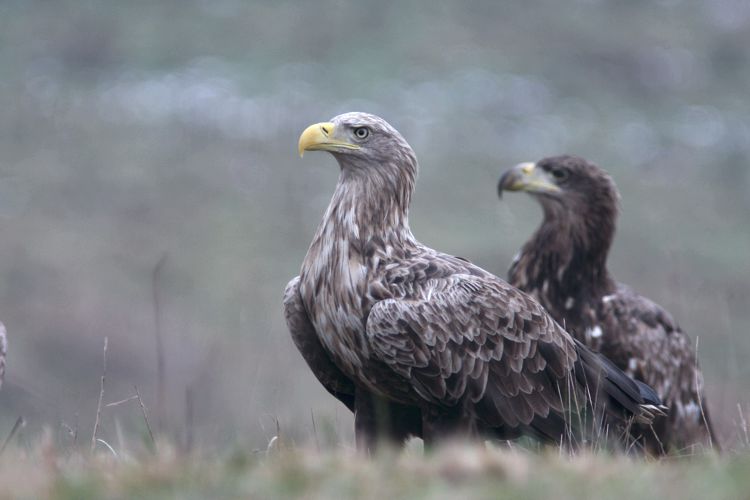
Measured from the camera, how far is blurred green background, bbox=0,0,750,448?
54500mm

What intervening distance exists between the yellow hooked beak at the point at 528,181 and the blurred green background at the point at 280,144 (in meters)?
27.2

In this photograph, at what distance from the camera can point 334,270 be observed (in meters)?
7.44

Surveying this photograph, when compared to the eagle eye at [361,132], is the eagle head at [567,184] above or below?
below

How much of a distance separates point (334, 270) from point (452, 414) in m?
1.06

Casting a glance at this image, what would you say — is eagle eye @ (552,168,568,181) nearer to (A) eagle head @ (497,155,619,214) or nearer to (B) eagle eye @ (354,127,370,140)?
(A) eagle head @ (497,155,619,214)

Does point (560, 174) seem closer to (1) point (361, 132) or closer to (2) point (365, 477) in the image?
(1) point (361, 132)

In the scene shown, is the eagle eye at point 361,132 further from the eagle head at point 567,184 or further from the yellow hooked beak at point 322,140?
the eagle head at point 567,184

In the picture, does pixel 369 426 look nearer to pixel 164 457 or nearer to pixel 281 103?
pixel 164 457

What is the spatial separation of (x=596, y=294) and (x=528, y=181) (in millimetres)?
1174

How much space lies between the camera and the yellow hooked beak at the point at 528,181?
10.6 meters

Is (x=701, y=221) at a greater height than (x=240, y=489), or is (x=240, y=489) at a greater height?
(x=240, y=489)

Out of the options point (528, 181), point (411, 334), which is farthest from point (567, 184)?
point (411, 334)

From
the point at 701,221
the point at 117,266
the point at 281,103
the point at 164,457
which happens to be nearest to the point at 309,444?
the point at 164,457

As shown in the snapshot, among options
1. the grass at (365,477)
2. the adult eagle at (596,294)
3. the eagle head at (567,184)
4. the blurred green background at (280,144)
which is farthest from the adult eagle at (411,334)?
the blurred green background at (280,144)
